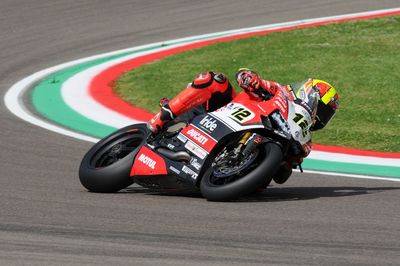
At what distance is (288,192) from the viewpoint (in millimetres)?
9906

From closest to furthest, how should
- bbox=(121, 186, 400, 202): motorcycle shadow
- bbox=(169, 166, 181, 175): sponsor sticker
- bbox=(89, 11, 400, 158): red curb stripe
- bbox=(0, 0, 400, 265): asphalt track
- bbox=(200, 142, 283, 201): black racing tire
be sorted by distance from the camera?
bbox=(0, 0, 400, 265): asphalt track → bbox=(200, 142, 283, 201): black racing tire → bbox=(169, 166, 181, 175): sponsor sticker → bbox=(121, 186, 400, 202): motorcycle shadow → bbox=(89, 11, 400, 158): red curb stripe

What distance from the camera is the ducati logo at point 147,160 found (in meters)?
9.39

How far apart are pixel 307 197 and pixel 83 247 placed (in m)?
3.04

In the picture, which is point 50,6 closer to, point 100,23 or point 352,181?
point 100,23

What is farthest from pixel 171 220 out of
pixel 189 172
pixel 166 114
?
pixel 166 114

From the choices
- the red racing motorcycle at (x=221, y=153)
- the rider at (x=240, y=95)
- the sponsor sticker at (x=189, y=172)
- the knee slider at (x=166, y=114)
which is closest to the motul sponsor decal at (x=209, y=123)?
the red racing motorcycle at (x=221, y=153)

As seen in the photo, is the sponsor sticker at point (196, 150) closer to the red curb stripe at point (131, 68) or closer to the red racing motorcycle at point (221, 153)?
the red racing motorcycle at point (221, 153)

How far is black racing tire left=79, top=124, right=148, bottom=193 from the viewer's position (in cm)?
955

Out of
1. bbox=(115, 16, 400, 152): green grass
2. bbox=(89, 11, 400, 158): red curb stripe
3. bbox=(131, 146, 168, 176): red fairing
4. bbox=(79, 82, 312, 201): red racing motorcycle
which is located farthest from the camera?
bbox=(115, 16, 400, 152): green grass

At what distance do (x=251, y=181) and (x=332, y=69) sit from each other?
318 inches

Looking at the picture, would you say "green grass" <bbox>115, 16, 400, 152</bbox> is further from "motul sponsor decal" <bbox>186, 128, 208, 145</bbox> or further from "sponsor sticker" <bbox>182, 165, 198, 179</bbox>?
"sponsor sticker" <bbox>182, 165, 198, 179</bbox>

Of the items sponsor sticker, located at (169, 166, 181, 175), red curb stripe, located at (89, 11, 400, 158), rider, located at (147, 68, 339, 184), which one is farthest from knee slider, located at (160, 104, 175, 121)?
red curb stripe, located at (89, 11, 400, 158)

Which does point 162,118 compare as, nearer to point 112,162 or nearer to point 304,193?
point 112,162

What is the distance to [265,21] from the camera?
2100cm
